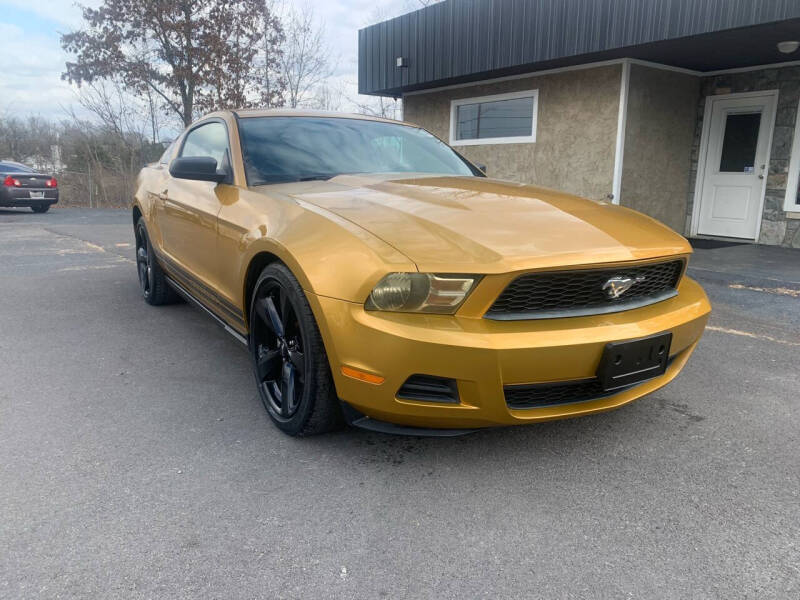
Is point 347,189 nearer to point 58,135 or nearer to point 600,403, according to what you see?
point 600,403

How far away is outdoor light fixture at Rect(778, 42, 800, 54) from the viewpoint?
23.7 feet

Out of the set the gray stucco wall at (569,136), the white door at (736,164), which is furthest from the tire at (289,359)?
the white door at (736,164)

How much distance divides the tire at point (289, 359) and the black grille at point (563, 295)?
73 cm

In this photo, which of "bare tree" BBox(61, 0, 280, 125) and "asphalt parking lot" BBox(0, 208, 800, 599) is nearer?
"asphalt parking lot" BBox(0, 208, 800, 599)

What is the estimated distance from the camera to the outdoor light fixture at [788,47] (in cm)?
721

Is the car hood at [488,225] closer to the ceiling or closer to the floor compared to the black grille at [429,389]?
closer to the ceiling

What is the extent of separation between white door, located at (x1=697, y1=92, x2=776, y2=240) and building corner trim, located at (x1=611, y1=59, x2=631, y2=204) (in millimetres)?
1873

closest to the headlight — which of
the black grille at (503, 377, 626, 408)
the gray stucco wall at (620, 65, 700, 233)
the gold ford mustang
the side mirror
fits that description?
the gold ford mustang

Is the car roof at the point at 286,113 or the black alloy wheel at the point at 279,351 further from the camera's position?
the car roof at the point at 286,113

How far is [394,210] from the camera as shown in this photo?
251 centimetres

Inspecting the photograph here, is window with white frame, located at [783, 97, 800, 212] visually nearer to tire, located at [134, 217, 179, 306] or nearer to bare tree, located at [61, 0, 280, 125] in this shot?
tire, located at [134, 217, 179, 306]

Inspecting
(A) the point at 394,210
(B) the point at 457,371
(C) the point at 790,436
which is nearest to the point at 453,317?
(B) the point at 457,371

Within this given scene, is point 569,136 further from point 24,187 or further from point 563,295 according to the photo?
point 24,187

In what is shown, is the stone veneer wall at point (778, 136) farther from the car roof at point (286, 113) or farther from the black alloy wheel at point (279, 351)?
the black alloy wheel at point (279, 351)
